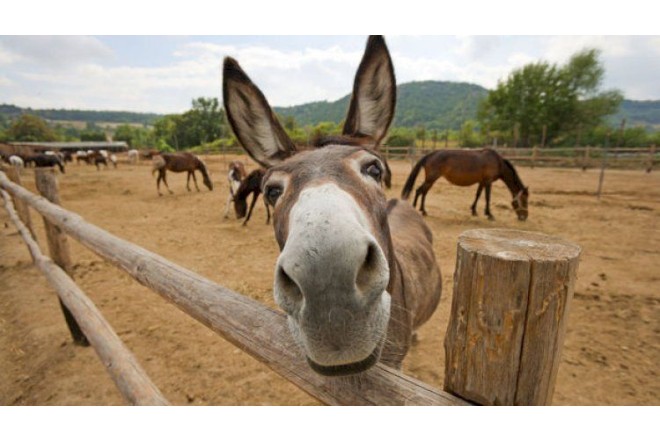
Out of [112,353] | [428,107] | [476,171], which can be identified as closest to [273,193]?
[112,353]

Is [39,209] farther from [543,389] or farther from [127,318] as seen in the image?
[543,389]

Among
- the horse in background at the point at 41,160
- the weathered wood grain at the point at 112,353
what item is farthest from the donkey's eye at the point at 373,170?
the horse in background at the point at 41,160

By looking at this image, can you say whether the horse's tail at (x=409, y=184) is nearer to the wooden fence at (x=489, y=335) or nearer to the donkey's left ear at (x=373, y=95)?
the donkey's left ear at (x=373, y=95)

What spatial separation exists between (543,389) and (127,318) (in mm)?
5228

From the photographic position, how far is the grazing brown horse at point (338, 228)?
91cm

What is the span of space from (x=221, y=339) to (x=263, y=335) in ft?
10.4

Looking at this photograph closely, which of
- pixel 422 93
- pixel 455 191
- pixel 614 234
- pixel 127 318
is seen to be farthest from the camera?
pixel 422 93

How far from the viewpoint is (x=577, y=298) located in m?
4.91

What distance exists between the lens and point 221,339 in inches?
162

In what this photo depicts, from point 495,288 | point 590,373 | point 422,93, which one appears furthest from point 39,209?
point 422,93

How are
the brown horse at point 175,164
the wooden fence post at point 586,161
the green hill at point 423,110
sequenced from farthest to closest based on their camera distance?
the green hill at point 423,110 → the wooden fence post at point 586,161 → the brown horse at point 175,164

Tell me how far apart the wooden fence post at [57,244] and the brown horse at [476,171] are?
7819mm

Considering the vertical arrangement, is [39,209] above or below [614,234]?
above

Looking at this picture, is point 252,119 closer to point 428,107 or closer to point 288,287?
point 288,287
